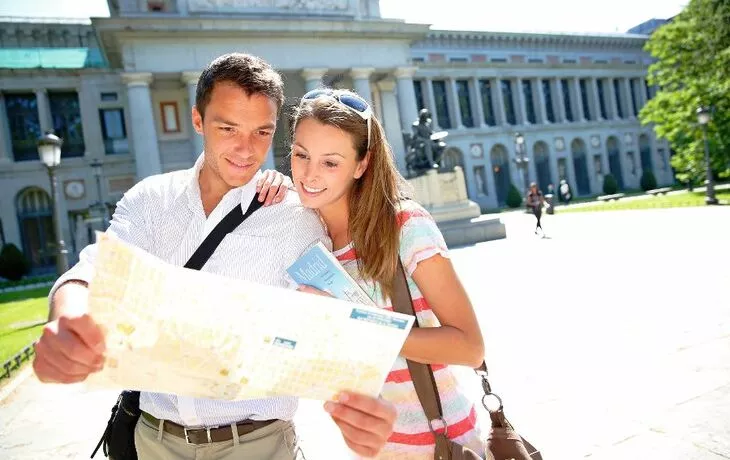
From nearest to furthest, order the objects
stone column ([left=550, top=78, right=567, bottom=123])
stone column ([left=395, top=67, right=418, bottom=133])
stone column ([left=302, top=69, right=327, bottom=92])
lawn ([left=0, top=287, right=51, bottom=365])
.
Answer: lawn ([left=0, top=287, right=51, bottom=365]), stone column ([left=302, top=69, right=327, bottom=92]), stone column ([left=395, top=67, right=418, bottom=133]), stone column ([left=550, top=78, right=567, bottom=123])

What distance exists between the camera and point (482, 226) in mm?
17109

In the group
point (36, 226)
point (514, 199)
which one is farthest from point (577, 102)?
point (36, 226)

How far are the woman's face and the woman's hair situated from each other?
29mm

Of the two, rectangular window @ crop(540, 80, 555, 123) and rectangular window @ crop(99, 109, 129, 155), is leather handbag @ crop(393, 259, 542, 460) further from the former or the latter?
rectangular window @ crop(540, 80, 555, 123)

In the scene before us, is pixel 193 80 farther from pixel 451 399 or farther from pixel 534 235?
pixel 451 399

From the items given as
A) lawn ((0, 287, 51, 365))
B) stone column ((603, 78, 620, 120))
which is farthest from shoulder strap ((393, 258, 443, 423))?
stone column ((603, 78, 620, 120))

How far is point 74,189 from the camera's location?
32.8 meters

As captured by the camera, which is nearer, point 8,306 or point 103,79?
point 8,306

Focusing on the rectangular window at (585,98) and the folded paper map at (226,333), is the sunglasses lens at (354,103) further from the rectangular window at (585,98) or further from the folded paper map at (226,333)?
the rectangular window at (585,98)

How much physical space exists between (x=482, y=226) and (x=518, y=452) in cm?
1599

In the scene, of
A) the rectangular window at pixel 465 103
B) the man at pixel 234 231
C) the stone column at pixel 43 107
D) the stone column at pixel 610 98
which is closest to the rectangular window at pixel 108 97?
the stone column at pixel 43 107

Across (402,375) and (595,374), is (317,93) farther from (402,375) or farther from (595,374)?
(595,374)

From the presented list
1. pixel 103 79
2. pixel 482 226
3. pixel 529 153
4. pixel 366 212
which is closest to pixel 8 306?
pixel 482 226

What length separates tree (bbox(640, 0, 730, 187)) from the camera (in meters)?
25.2
